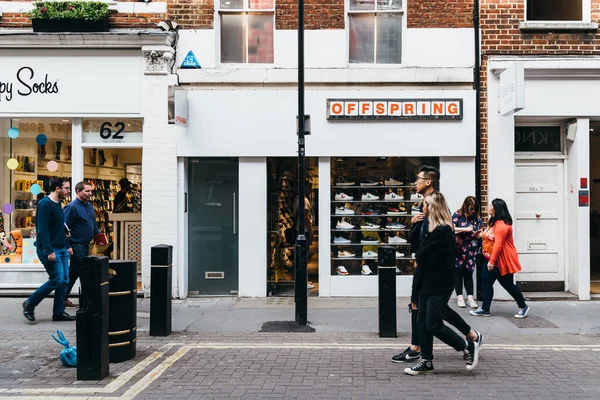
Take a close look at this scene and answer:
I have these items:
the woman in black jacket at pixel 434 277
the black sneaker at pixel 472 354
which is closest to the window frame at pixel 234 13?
the woman in black jacket at pixel 434 277

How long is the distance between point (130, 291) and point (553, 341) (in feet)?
18.1

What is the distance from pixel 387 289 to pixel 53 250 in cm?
498

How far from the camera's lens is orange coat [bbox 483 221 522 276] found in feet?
29.0

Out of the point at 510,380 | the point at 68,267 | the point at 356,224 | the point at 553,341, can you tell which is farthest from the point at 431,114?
the point at 68,267

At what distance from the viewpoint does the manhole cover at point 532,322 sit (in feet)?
27.9

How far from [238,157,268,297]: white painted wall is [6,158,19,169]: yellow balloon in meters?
4.44

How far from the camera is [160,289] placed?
777cm

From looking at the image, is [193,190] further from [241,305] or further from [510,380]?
[510,380]

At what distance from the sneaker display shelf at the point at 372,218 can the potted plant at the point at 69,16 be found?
5342 millimetres

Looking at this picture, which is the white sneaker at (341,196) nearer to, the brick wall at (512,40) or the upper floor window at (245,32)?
the brick wall at (512,40)

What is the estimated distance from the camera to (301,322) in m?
8.41

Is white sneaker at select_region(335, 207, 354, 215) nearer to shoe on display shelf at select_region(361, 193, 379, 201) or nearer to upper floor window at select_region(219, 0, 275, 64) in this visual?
shoe on display shelf at select_region(361, 193, 379, 201)

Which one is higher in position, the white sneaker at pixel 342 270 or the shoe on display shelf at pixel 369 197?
the shoe on display shelf at pixel 369 197

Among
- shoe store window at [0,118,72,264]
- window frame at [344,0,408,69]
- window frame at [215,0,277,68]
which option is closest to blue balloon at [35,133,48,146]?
shoe store window at [0,118,72,264]
